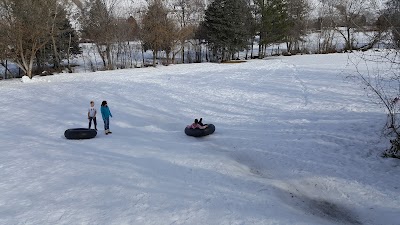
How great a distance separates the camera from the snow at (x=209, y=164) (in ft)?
26.7

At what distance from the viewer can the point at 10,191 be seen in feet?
31.2

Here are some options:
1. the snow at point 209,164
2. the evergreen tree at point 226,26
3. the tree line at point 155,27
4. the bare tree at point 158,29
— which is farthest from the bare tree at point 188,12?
the snow at point 209,164

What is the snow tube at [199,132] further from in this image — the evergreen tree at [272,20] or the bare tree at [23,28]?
the evergreen tree at [272,20]

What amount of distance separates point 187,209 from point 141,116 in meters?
11.2

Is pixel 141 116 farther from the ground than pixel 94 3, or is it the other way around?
pixel 94 3

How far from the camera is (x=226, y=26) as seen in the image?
47656 millimetres

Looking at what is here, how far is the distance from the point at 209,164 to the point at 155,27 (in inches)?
1428

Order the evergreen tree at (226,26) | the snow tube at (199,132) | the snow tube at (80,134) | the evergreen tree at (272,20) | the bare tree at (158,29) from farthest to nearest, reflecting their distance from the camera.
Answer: the evergreen tree at (272,20)
the evergreen tree at (226,26)
the bare tree at (158,29)
the snow tube at (80,134)
the snow tube at (199,132)

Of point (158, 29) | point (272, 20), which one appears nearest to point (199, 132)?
point (158, 29)

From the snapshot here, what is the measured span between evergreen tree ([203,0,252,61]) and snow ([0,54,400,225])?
27.9 meters

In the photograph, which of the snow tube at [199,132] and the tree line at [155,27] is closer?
the snow tube at [199,132]

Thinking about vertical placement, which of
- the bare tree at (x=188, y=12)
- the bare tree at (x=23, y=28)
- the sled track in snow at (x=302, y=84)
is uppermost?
the bare tree at (x=188, y=12)

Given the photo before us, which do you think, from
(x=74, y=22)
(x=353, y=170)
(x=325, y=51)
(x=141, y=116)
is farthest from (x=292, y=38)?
(x=353, y=170)

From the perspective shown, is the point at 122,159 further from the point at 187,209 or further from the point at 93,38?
the point at 93,38
